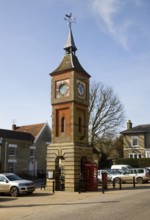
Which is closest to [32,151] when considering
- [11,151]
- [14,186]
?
[11,151]

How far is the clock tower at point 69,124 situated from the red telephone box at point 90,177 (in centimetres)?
47

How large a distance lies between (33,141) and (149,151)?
19.5m

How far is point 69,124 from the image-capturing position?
26.0 m

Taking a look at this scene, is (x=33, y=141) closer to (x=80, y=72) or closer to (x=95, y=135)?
(x=95, y=135)

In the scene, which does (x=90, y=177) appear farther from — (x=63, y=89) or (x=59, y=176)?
(x=63, y=89)

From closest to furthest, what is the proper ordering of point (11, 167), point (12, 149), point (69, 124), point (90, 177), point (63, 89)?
1. point (90, 177)
2. point (69, 124)
3. point (63, 89)
4. point (11, 167)
5. point (12, 149)

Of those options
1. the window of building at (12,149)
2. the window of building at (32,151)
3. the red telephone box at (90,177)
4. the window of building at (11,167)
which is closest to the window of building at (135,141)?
the window of building at (32,151)

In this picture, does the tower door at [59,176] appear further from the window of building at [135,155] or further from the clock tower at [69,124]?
the window of building at [135,155]

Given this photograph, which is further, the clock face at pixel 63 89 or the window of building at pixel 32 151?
the window of building at pixel 32 151

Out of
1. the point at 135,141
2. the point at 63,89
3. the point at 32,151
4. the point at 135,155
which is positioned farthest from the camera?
the point at 135,141

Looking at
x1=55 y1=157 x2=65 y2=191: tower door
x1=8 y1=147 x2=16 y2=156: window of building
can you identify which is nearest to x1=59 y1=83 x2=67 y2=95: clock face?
x1=55 y1=157 x2=65 y2=191: tower door

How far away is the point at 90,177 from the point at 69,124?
447 cm

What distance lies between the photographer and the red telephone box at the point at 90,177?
82.4ft

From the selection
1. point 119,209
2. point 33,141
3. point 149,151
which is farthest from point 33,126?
point 119,209
